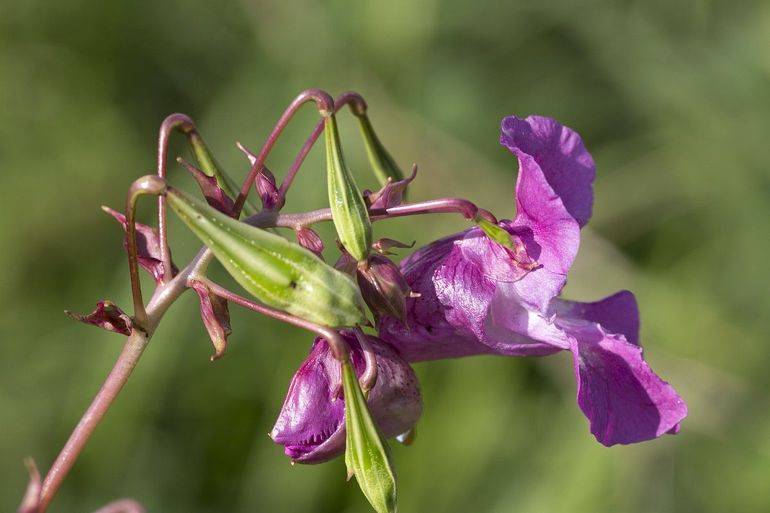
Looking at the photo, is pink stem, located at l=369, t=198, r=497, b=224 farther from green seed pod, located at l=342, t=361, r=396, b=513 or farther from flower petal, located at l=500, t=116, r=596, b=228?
green seed pod, located at l=342, t=361, r=396, b=513

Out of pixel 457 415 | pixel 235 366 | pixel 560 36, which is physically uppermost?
pixel 560 36

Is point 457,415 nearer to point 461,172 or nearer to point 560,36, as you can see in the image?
point 461,172

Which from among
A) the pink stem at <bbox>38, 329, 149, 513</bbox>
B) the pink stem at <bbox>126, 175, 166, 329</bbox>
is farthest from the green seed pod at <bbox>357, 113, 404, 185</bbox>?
the pink stem at <bbox>38, 329, 149, 513</bbox>

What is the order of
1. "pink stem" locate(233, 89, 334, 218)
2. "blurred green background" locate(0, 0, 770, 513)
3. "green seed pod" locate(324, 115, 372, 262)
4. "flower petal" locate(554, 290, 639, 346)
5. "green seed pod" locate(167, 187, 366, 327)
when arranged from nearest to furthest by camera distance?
"green seed pod" locate(167, 187, 366, 327) → "green seed pod" locate(324, 115, 372, 262) → "pink stem" locate(233, 89, 334, 218) → "flower petal" locate(554, 290, 639, 346) → "blurred green background" locate(0, 0, 770, 513)

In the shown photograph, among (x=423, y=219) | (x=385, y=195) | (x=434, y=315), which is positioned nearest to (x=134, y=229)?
(x=385, y=195)

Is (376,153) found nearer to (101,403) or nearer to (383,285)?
(383,285)

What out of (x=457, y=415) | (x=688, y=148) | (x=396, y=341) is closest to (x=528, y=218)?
(x=396, y=341)

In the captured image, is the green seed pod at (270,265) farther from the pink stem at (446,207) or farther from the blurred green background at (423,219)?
the blurred green background at (423,219)
